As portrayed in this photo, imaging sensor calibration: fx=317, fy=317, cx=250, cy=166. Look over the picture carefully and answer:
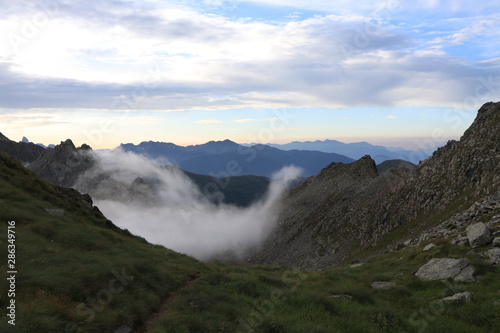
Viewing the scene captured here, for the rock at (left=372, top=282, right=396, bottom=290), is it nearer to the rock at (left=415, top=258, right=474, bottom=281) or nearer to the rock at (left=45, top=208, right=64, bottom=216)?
the rock at (left=415, top=258, right=474, bottom=281)

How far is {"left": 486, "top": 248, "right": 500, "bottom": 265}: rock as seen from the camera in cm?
2245

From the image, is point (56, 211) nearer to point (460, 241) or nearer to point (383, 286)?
point (383, 286)

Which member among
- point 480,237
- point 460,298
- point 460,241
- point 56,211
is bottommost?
point 460,298

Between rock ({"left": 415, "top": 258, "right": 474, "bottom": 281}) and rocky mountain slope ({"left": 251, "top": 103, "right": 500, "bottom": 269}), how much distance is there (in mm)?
39496

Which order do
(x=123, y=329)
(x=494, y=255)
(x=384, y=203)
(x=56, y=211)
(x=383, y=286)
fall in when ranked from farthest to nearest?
(x=384, y=203)
(x=56, y=211)
(x=383, y=286)
(x=494, y=255)
(x=123, y=329)

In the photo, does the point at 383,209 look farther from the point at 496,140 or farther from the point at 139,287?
the point at 139,287

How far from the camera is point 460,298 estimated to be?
1831 centimetres

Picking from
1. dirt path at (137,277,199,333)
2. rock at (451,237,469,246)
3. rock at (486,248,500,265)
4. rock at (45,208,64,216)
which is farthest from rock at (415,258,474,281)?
rock at (45,208,64,216)

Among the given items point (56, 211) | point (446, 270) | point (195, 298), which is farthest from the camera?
point (56, 211)

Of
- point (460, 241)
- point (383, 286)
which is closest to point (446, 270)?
point (383, 286)

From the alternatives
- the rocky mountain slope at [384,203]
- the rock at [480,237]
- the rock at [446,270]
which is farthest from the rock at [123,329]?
the rocky mountain slope at [384,203]

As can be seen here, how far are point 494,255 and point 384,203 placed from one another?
8324cm

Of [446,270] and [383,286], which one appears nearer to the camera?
[446,270]

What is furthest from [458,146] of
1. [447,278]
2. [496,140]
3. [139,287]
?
[139,287]
